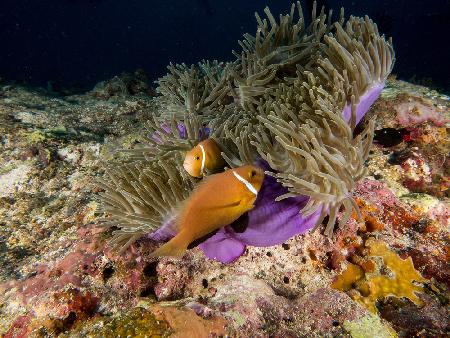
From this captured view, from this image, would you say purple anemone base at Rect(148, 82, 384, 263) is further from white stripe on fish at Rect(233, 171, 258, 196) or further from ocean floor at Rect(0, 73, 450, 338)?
white stripe on fish at Rect(233, 171, 258, 196)

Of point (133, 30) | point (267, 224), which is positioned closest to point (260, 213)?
point (267, 224)

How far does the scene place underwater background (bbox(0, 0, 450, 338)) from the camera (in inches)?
73.2

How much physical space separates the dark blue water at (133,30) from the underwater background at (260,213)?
42.5m

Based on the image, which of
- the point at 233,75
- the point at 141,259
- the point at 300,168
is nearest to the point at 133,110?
the point at 233,75

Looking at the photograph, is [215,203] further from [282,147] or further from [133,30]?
[133,30]

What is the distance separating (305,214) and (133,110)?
3.31 meters

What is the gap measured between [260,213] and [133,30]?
8696 cm

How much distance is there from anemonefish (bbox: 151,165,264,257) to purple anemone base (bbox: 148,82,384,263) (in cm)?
29

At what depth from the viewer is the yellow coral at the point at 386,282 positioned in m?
2.00

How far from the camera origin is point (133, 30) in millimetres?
79688

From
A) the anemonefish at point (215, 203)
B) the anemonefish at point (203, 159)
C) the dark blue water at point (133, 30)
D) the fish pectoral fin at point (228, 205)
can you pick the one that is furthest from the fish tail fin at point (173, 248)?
the dark blue water at point (133, 30)

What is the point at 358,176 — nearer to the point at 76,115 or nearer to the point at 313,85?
the point at 313,85

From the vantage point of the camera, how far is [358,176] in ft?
6.55

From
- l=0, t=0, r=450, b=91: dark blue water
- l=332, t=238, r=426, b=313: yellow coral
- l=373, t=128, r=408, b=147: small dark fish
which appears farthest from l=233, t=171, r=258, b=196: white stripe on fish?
l=0, t=0, r=450, b=91: dark blue water
